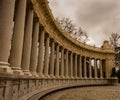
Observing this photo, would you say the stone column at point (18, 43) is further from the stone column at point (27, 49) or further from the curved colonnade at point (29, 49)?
the stone column at point (27, 49)

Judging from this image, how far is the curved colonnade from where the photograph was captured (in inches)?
634

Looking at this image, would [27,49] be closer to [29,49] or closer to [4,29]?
[29,49]

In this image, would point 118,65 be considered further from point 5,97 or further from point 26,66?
point 5,97

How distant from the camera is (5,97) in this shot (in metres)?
13.8

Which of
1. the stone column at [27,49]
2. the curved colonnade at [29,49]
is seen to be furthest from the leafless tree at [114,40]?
the stone column at [27,49]

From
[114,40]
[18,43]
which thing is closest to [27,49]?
[18,43]

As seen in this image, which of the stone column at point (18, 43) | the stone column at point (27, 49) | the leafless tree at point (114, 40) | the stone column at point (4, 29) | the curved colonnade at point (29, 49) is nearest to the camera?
the stone column at point (4, 29)

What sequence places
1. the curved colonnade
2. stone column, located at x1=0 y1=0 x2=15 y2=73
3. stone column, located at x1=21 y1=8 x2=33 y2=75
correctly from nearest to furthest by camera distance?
1. stone column, located at x1=0 y1=0 x2=15 y2=73
2. the curved colonnade
3. stone column, located at x1=21 y1=8 x2=33 y2=75

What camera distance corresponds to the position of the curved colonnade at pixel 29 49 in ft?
52.8

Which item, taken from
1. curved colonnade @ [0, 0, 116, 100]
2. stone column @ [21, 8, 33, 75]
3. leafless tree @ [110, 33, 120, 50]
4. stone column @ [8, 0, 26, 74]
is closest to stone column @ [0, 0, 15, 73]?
curved colonnade @ [0, 0, 116, 100]

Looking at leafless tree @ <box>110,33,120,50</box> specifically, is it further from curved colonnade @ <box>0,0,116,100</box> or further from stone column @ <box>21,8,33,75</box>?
stone column @ <box>21,8,33,75</box>

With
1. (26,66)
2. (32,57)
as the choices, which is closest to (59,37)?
(32,57)

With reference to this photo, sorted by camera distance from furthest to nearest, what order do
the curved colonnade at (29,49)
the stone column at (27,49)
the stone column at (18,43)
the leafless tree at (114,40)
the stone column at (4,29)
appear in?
1. the leafless tree at (114,40)
2. the stone column at (27,49)
3. the stone column at (18,43)
4. the curved colonnade at (29,49)
5. the stone column at (4,29)

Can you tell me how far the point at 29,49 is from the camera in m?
28.9
